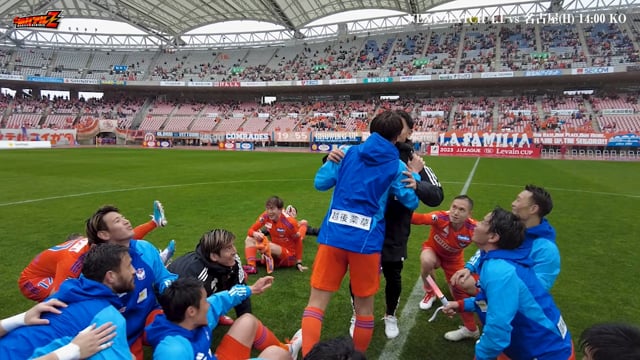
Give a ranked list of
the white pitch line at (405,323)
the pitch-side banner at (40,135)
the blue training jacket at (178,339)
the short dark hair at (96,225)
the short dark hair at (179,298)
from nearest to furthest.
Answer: the blue training jacket at (178,339) → the short dark hair at (179,298) → the short dark hair at (96,225) → the white pitch line at (405,323) → the pitch-side banner at (40,135)

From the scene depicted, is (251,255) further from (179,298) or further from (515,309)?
(515,309)

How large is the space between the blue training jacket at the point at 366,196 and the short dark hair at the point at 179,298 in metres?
1.07

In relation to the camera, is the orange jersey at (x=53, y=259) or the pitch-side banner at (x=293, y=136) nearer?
the orange jersey at (x=53, y=259)

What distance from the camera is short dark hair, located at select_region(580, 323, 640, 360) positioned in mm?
1583

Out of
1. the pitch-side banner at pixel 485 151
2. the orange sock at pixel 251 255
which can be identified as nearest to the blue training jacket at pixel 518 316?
the orange sock at pixel 251 255

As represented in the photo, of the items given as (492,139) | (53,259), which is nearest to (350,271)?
(53,259)

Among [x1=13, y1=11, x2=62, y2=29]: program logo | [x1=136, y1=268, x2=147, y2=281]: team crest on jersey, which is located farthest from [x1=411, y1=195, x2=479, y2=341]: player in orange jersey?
[x1=13, y1=11, x2=62, y2=29]: program logo

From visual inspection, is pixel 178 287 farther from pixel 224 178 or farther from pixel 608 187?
pixel 608 187

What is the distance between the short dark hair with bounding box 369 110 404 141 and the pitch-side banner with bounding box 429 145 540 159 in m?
33.4

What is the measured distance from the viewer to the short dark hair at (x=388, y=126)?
2824 millimetres

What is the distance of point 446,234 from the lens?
4176mm

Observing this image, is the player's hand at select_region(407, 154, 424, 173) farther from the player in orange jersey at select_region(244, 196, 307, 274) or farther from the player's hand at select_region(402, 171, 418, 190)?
the player in orange jersey at select_region(244, 196, 307, 274)

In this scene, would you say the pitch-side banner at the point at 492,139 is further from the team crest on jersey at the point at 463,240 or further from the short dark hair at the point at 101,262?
the short dark hair at the point at 101,262

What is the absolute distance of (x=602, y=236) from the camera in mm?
7109
